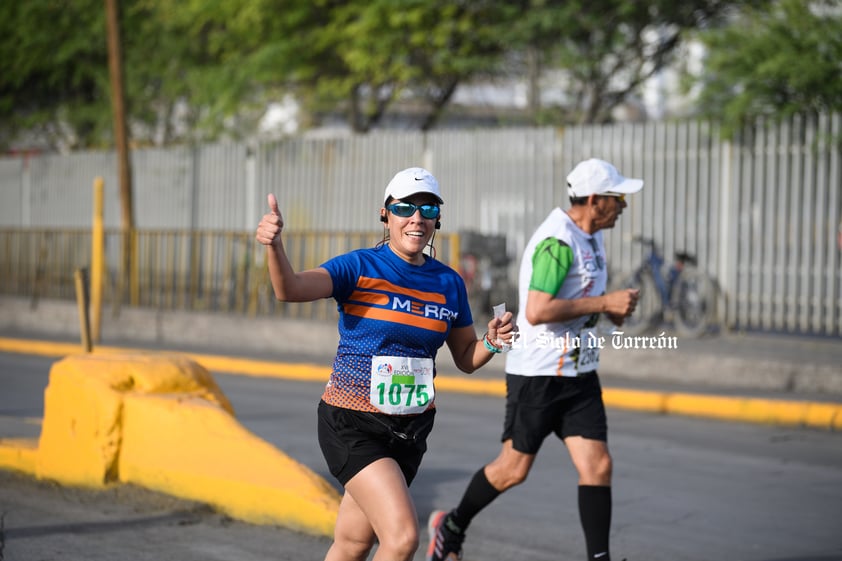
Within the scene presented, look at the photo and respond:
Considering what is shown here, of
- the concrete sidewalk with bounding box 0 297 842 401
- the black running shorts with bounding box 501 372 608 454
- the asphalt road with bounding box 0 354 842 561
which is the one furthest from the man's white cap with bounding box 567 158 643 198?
the concrete sidewalk with bounding box 0 297 842 401

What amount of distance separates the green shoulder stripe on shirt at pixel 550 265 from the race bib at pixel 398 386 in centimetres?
129

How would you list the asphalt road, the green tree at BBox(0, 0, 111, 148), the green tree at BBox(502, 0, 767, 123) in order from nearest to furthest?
the asphalt road < the green tree at BBox(502, 0, 767, 123) < the green tree at BBox(0, 0, 111, 148)

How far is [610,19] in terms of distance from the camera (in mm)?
22516

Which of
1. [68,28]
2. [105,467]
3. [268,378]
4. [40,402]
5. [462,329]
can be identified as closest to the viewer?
[462,329]

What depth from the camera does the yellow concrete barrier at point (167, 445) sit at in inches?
251

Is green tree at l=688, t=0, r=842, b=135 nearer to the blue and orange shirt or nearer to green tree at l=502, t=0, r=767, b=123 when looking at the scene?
green tree at l=502, t=0, r=767, b=123

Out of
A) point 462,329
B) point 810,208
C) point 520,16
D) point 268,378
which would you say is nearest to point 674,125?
point 810,208

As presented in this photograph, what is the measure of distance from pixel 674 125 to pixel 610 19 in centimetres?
704

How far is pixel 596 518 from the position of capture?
5297mm

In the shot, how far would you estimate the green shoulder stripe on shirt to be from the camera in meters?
5.50

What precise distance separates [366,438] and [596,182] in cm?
202

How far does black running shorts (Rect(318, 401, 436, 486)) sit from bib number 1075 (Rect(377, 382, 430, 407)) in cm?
5

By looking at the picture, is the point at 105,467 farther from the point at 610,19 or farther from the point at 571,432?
the point at 610,19

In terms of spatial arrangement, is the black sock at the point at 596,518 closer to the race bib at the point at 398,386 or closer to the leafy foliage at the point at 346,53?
the race bib at the point at 398,386
